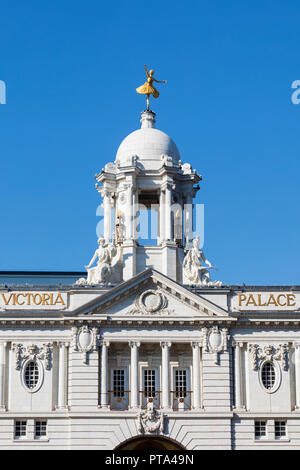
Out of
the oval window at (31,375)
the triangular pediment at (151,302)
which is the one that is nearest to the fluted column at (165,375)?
the triangular pediment at (151,302)

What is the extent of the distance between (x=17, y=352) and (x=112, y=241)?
12.2 metres

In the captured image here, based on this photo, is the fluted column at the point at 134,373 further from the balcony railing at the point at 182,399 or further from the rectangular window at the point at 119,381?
the balcony railing at the point at 182,399

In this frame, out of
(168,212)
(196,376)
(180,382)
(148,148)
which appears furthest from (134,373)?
(148,148)

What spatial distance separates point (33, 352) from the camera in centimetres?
9562

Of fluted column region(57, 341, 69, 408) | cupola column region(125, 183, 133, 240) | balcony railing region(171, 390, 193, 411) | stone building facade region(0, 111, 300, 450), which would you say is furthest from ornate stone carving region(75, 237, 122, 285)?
balcony railing region(171, 390, 193, 411)

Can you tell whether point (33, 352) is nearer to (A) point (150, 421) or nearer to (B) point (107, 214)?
(A) point (150, 421)

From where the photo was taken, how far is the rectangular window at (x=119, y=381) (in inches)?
3784

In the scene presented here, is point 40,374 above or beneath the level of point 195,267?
beneath

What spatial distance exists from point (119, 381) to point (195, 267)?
10.1m

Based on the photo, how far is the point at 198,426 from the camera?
94500 mm

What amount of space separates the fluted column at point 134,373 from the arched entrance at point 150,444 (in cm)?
240

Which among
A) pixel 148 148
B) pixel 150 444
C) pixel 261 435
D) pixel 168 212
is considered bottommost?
pixel 150 444
